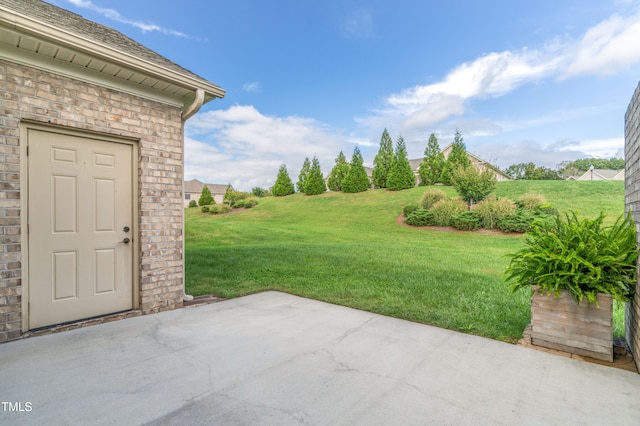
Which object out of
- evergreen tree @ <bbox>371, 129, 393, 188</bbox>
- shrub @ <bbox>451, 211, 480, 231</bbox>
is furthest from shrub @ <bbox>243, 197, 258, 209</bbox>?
shrub @ <bbox>451, 211, 480, 231</bbox>

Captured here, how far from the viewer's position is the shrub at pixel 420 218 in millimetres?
16656

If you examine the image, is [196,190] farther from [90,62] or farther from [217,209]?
[90,62]

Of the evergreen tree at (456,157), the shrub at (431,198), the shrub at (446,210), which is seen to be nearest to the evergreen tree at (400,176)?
the evergreen tree at (456,157)

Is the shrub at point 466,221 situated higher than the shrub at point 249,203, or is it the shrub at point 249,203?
the shrub at point 249,203

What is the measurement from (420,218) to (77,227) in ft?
52.5

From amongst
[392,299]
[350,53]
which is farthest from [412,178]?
[392,299]

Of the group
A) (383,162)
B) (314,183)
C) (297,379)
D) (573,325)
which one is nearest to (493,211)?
(573,325)

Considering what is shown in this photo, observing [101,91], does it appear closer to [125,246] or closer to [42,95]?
[42,95]

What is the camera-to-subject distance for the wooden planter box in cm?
257

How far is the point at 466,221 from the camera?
48.5 feet

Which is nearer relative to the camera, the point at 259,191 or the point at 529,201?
the point at 529,201

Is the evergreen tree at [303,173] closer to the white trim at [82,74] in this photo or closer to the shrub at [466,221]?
the shrub at [466,221]

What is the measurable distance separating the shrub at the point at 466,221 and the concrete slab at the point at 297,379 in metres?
13.0

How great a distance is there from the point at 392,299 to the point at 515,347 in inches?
71.7
